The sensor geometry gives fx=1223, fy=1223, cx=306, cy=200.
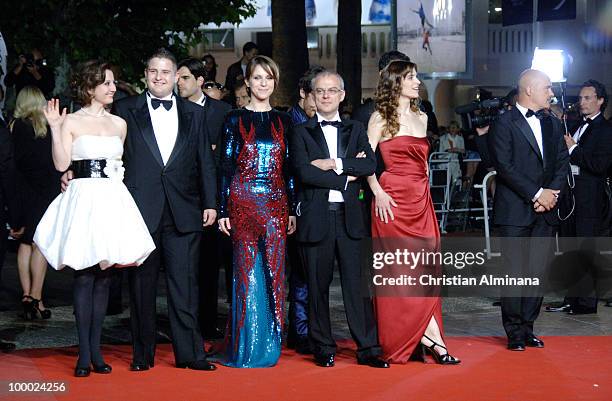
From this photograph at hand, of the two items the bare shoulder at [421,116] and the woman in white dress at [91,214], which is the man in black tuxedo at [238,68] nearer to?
the bare shoulder at [421,116]

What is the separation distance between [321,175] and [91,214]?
1597 mm

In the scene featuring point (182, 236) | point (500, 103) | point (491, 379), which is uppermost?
point (500, 103)

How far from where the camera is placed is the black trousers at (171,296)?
833 centimetres

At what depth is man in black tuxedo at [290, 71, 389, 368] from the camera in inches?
334

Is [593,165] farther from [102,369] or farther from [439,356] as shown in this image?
[102,369]

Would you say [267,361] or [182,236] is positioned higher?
[182,236]

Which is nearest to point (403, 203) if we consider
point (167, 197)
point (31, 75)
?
point (167, 197)

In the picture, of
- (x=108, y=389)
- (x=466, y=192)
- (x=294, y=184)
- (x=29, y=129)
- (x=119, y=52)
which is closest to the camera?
(x=108, y=389)

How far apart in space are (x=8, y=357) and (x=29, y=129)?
2.84m

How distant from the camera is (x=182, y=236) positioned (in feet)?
Result: 27.6

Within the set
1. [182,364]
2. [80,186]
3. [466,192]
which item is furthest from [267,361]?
[466,192]

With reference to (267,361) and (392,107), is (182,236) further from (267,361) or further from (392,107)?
(392,107)

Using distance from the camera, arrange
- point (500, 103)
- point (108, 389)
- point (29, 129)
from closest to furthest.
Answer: point (108, 389) < point (500, 103) < point (29, 129)

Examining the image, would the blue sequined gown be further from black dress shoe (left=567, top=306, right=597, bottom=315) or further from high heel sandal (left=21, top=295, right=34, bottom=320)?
black dress shoe (left=567, top=306, right=597, bottom=315)
